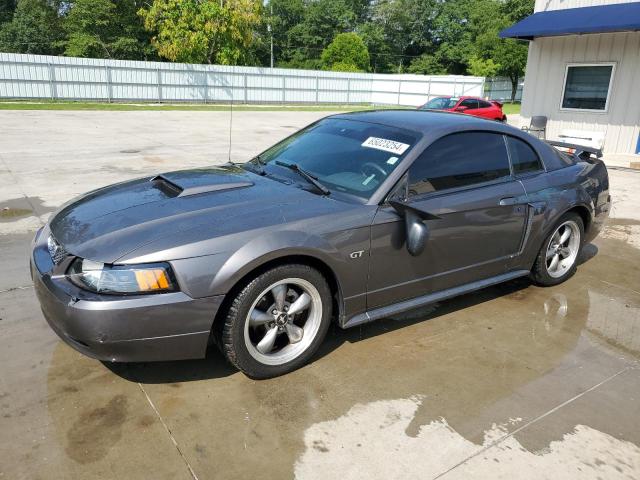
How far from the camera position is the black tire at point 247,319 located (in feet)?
9.61

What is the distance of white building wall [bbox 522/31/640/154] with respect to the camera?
12711 mm

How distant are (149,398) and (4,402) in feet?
2.51

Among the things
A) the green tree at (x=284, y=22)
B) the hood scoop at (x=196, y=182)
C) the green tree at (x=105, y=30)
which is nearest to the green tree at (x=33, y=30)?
the green tree at (x=105, y=30)

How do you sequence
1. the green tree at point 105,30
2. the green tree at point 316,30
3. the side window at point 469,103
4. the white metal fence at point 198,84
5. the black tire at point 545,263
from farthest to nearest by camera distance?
the green tree at point 316,30, the green tree at point 105,30, the white metal fence at point 198,84, the side window at point 469,103, the black tire at point 545,263

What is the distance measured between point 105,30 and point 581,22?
44.2 metres

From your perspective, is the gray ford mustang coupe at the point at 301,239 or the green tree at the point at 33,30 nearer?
the gray ford mustang coupe at the point at 301,239

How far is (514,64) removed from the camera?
153 ft

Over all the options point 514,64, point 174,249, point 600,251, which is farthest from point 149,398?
point 514,64

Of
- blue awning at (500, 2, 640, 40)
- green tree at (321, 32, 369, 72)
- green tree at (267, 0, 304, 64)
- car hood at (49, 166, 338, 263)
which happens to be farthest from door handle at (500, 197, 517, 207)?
green tree at (267, 0, 304, 64)

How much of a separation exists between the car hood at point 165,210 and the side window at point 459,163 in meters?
0.76

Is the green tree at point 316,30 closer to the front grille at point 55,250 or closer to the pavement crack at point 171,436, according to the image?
the front grille at point 55,250

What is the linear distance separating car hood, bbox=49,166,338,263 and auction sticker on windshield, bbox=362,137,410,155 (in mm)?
658

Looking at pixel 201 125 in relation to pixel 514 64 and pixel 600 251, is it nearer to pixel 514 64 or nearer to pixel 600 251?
Answer: pixel 600 251

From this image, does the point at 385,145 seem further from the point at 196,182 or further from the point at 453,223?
the point at 196,182
